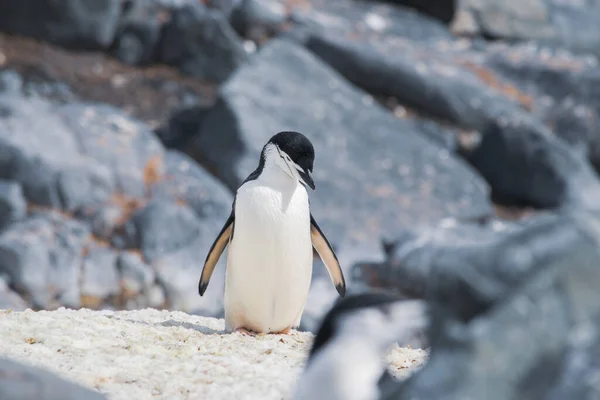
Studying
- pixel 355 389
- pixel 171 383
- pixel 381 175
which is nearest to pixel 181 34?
pixel 381 175

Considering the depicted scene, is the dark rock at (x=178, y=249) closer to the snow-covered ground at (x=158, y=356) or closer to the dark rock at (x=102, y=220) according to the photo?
the dark rock at (x=102, y=220)

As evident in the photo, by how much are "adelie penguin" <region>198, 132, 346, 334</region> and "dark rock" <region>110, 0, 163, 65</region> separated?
9026mm

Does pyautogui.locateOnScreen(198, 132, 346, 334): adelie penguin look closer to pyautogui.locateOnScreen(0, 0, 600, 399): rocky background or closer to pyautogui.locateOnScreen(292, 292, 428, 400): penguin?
pyautogui.locateOnScreen(292, 292, 428, 400): penguin

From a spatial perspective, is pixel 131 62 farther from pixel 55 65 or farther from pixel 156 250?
pixel 156 250

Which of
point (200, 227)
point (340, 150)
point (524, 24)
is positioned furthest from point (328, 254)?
point (524, 24)

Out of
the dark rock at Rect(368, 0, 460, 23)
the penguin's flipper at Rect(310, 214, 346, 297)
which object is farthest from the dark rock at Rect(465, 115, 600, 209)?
the penguin's flipper at Rect(310, 214, 346, 297)

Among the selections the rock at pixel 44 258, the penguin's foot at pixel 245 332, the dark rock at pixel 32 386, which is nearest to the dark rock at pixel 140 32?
the rock at pixel 44 258

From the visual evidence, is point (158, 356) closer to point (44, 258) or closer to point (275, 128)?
point (44, 258)

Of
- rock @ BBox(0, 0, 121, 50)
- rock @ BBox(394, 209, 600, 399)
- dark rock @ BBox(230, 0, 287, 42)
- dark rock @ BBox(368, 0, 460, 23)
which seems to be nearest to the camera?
rock @ BBox(394, 209, 600, 399)

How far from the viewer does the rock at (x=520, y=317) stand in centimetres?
190

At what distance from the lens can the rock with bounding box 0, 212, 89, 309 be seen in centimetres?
830

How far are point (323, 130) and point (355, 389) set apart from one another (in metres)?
8.96

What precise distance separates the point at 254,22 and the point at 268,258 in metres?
10.2

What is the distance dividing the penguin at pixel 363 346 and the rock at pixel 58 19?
1088cm
